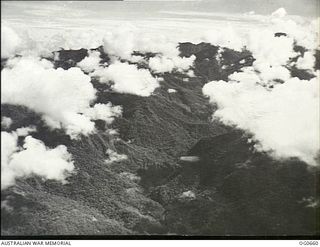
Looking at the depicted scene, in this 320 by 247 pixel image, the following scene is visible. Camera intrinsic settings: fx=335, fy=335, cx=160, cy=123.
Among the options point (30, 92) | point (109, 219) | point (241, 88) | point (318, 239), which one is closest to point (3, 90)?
point (30, 92)

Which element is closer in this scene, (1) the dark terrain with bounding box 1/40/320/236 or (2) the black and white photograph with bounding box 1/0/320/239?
(2) the black and white photograph with bounding box 1/0/320/239

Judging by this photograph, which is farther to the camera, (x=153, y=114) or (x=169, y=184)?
(x=153, y=114)

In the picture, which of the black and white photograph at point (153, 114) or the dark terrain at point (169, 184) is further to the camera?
the dark terrain at point (169, 184)

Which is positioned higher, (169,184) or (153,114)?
(153,114)

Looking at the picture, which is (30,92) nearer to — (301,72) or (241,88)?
(241,88)
